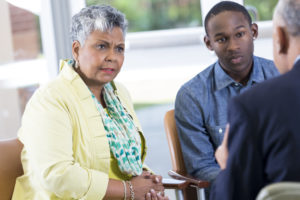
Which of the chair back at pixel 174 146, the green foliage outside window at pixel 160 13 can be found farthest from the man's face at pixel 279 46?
the green foliage outside window at pixel 160 13

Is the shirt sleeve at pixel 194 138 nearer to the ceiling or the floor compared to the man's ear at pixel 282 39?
nearer to the floor

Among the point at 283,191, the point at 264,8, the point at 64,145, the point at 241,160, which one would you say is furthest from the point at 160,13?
the point at 283,191

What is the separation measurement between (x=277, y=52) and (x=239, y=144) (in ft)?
1.13

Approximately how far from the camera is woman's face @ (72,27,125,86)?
2166 millimetres

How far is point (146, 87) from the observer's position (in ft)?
12.5

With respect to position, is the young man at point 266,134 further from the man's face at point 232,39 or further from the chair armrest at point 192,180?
the man's face at point 232,39

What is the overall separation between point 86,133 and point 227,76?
0.82m

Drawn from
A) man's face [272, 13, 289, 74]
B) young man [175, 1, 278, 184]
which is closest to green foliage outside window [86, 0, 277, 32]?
young man [175, 1, 278, 184]

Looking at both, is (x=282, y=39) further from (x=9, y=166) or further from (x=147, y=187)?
(x=9, y=166)

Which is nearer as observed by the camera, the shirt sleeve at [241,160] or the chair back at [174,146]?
the shirt sleeve at [241,160]

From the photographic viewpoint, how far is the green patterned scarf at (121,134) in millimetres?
2191

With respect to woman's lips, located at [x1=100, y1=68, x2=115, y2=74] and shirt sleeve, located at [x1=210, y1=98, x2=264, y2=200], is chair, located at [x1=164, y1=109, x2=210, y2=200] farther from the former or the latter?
shirt sleeve, located at [x1=210, y1=98, x2=264, y2=200]

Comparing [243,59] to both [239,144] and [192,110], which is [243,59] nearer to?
[192,110]

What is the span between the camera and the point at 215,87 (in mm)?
2439
